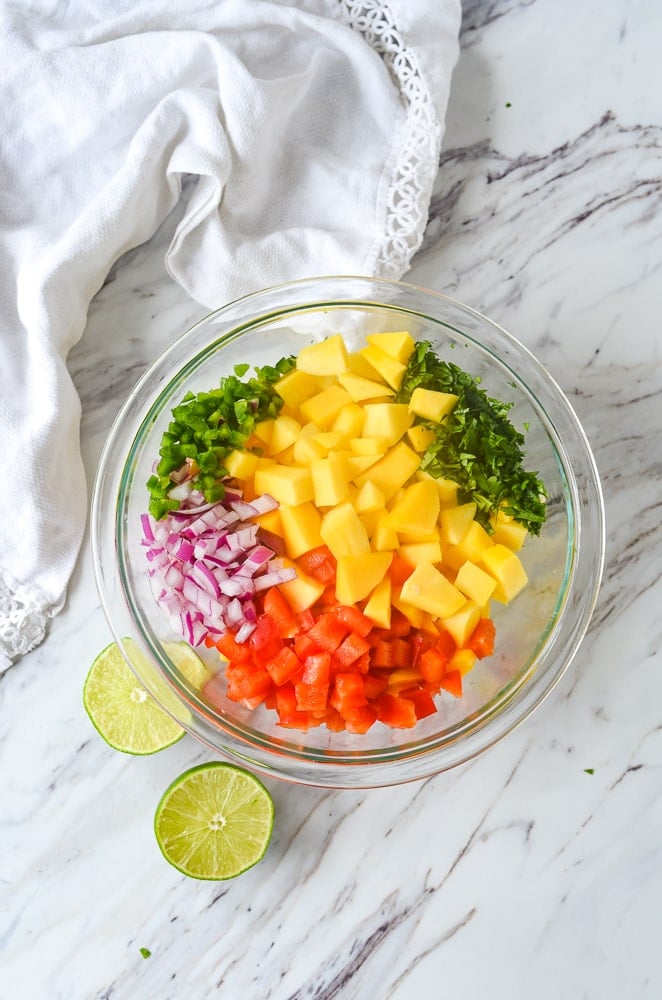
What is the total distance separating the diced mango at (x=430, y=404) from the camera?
1.46 metres

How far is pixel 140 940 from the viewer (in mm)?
1708

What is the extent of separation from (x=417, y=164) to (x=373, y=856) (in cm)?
140

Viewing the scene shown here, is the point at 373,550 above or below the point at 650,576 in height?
above

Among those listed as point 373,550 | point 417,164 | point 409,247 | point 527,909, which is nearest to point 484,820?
point 527,909

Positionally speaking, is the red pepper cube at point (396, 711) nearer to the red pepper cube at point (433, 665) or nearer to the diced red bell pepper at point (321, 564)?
the red pepper cube at point (433, 665)

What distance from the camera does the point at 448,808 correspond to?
1.73 meters

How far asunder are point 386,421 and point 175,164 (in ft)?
2.30

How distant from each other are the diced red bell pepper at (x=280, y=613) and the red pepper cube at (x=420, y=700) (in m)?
0.22

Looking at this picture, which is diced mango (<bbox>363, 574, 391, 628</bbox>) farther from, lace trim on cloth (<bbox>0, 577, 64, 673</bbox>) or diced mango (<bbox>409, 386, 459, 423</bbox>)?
lace trim on cloth (<bbox>0, 577, 64, 673</bbox>)

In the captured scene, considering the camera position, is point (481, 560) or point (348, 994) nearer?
point (481, 560)

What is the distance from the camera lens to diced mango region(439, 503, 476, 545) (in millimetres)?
1449

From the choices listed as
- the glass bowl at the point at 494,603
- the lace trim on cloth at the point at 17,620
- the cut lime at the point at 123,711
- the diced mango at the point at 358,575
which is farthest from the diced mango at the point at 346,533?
the lace trim on cloth at the point at 17,620

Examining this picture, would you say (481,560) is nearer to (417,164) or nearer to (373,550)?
(373,550)

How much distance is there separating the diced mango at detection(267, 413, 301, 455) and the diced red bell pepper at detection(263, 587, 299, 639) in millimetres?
250
